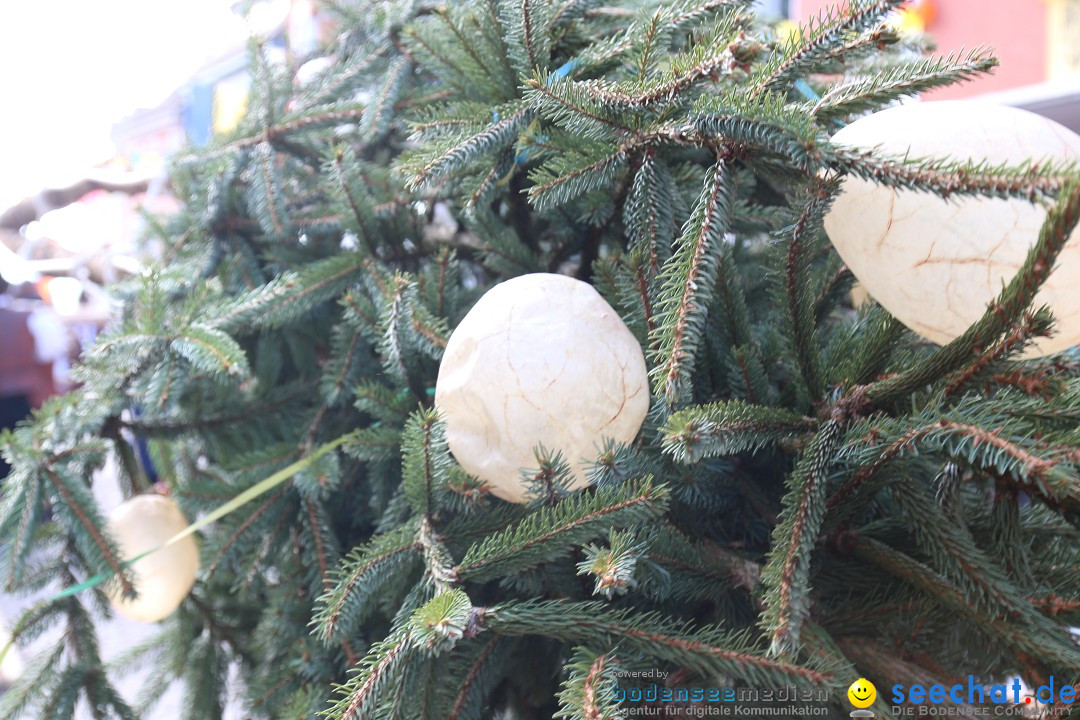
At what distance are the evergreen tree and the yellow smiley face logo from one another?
0.01m

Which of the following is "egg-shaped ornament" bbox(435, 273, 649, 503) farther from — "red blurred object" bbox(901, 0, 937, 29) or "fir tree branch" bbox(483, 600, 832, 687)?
"red blurred object" bbox(901, 0, 937, 29)

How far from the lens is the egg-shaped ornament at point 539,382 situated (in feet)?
1.22

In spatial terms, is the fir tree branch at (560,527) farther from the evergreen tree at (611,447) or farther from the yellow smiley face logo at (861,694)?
the yellow smiley face logo at (861,694)

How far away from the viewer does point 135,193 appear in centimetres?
117

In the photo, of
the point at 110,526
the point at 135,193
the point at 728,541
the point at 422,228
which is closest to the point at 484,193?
the point at 422,228

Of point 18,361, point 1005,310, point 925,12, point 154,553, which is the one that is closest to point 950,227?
point 1005,310

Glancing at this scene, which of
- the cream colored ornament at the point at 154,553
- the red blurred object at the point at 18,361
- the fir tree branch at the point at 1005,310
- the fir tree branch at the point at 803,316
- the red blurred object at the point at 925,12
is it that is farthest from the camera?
the red blurred object at the point at 925,12

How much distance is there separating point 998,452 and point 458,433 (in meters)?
0.24

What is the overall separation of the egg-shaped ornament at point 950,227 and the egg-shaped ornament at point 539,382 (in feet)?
0.41

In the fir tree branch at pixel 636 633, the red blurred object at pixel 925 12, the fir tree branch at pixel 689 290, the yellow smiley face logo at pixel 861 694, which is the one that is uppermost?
the fir tree branch at pixel 689 290

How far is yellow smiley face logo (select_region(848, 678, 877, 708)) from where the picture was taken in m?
0.33

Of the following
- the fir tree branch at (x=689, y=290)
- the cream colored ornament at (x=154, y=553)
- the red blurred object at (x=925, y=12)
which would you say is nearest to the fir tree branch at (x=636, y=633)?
the fir tree branch at (x=689, y=290)

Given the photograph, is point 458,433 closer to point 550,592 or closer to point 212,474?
point 550,592

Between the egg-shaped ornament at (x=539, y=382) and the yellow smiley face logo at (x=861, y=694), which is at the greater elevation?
the egg-shaped ornament at (x=539, y=382)
